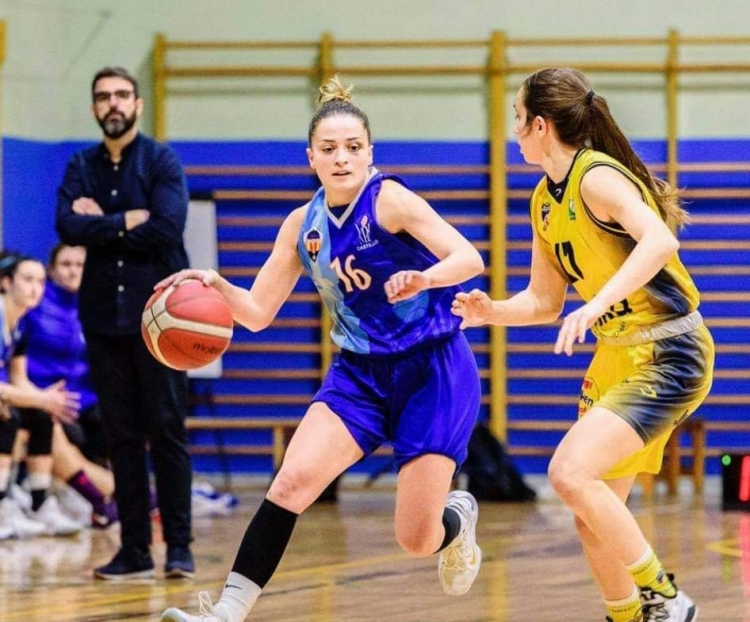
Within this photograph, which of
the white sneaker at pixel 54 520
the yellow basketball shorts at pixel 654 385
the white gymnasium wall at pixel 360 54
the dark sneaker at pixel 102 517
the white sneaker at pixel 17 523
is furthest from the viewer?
the white gymnasium wall at pixel 360 54

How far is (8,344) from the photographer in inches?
317

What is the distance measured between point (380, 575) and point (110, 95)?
2424mm

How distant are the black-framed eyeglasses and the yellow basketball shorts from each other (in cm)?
286

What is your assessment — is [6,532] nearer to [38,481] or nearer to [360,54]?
[38,481]

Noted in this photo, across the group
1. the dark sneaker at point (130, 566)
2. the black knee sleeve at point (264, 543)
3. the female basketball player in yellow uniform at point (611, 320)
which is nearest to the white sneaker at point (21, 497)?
the dark sneaker at point (130, 566)

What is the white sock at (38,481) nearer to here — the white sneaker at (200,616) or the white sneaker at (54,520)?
the white sneaker at (54,520)

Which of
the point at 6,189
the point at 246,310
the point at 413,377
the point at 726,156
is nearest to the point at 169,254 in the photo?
the point at 246,310

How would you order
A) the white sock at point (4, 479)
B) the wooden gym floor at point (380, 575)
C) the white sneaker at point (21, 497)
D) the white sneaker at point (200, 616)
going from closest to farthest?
1. the white sneaker at point (200, 616)
2. the wooden gym floor at point (380, 575)
3. the white sock at point (4, 479)
4. the white sneaker at point (21, 497)

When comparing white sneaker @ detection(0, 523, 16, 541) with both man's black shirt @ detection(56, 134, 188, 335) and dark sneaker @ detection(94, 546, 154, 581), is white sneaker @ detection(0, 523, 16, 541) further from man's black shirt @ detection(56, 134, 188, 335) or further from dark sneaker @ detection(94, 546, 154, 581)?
man's black shirt @ detection(56, 134, 188, 335)

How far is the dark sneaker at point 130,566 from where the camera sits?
616 centimetres

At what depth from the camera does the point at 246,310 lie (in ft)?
14.7

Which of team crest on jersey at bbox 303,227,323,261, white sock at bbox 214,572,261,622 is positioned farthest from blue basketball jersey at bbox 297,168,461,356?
white sock at bbox 214,572,261,622

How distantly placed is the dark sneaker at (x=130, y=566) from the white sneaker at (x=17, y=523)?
6.22 feet

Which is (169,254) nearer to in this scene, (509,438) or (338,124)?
(338,124)
